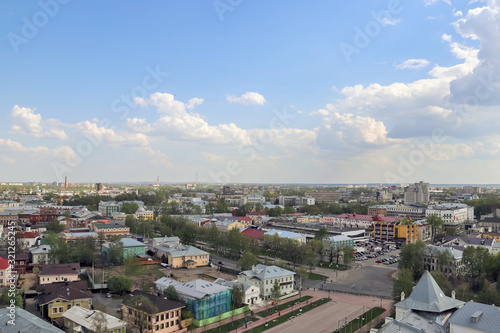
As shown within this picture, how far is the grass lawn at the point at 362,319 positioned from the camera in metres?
20.6

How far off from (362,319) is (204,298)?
9.34 m

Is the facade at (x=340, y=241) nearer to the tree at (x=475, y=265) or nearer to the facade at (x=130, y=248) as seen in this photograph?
the tree at (x=475, y=265)

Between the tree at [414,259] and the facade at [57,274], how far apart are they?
86.1 ft

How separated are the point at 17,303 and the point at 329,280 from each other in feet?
72.7

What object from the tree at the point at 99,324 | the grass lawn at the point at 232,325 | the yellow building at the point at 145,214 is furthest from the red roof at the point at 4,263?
the yellow building at the point at 145,214

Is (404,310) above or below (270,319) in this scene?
above

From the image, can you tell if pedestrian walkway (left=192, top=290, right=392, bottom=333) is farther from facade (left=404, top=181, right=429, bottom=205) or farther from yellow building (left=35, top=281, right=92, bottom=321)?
facade (left=404, top=181, right=429, bottom=205)

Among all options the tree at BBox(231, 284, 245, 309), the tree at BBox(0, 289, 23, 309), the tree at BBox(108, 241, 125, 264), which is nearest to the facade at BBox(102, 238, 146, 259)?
the tree at BBox(108, 241, 125, 264)

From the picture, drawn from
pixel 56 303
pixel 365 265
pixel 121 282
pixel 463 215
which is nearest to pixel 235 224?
pixel 365 265

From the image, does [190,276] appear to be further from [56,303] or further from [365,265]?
[365,265]

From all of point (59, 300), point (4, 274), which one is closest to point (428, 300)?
point (59, 300)

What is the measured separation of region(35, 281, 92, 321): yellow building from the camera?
818 inches

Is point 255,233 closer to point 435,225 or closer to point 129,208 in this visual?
point 435,225

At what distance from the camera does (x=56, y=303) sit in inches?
822
